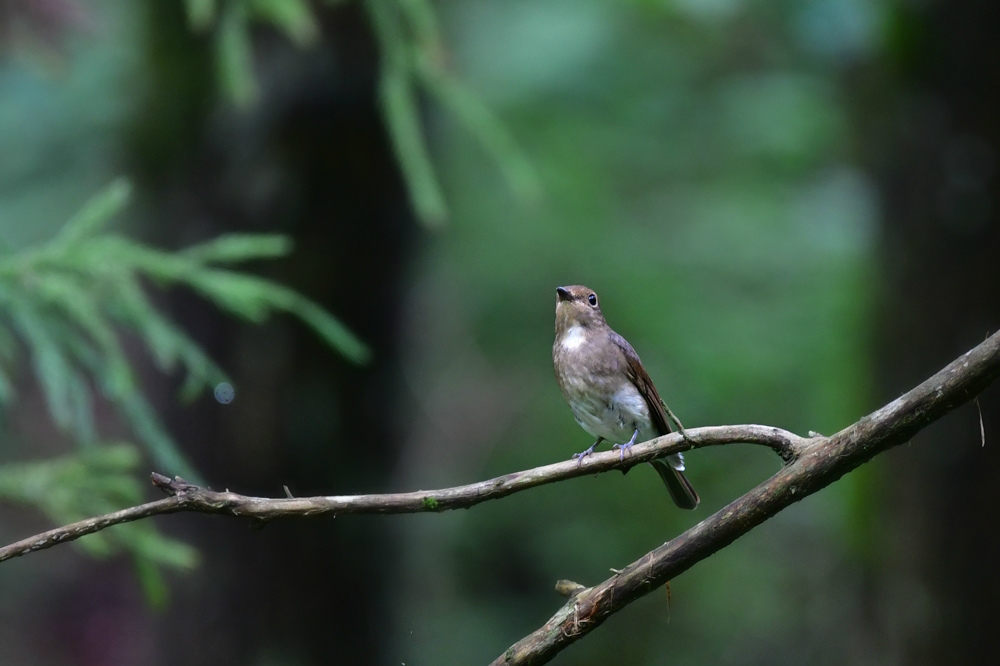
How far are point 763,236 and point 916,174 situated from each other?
321 centimetres

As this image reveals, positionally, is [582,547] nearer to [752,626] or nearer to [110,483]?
[752,626]

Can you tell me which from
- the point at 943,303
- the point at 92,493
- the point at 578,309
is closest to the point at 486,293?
the point at 943,303

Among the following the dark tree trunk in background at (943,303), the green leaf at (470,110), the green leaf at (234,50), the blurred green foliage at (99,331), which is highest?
the green leaf at (234,50)

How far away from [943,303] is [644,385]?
2.02m

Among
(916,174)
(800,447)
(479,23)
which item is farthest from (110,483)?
(479,23)

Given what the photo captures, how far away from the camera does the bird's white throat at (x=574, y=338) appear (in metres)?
3.70

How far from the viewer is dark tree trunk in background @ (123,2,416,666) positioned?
5.45m

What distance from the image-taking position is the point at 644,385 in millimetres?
3621

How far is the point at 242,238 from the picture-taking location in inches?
138

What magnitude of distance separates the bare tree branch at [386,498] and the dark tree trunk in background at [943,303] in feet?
9.69

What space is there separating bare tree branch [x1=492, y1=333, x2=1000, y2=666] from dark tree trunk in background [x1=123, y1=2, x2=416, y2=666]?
3742mm

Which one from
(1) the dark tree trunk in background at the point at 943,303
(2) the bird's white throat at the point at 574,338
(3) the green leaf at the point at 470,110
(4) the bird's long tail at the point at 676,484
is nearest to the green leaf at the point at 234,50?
(3) the green leaf at the point at 470,110

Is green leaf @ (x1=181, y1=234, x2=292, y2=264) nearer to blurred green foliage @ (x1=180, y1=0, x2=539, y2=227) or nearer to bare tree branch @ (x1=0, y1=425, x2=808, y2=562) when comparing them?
blurred green foliage @ (x1=180, y1=0, x2=539, y2=227)

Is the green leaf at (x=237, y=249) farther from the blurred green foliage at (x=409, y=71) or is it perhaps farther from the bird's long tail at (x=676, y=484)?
the bird's long tail at (x=676, y=484)
